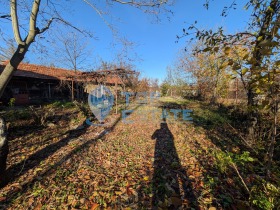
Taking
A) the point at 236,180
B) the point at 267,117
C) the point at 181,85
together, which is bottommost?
the point at 236,180

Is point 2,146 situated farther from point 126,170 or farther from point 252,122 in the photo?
point 252,122

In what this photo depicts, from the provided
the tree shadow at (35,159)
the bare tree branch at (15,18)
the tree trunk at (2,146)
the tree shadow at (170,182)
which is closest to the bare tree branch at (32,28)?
the bare tree branch at (15,18)

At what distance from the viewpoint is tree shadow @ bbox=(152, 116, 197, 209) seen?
7.73 ft

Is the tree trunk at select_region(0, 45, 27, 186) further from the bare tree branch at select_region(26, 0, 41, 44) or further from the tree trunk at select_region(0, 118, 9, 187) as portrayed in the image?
the bare tree branch at select_region(26, 0, 41, 44)

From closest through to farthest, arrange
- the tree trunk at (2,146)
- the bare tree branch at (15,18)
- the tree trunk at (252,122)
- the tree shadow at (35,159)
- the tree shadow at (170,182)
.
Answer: the tree shadow at (170,182), the tree trunk at (2,146), the bare tree branch at (15,18), the tree shadow at (35,159), the tree trunk at (252,122)

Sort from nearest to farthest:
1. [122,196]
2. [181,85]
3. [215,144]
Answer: [122,196] → [215,144] → [181,85]

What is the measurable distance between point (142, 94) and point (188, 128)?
17.4 m

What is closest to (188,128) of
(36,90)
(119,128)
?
(119,128)

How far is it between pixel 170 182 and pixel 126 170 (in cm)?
97

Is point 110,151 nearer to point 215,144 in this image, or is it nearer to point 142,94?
point 215,144

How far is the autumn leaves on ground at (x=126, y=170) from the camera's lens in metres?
2.39

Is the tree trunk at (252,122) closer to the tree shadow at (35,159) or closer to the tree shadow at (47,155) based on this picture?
the tree shadow at (47,155)

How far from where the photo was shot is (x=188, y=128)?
6188 millimetres

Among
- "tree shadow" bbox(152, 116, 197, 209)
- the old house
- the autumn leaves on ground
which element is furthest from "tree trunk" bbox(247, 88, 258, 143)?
the old house
